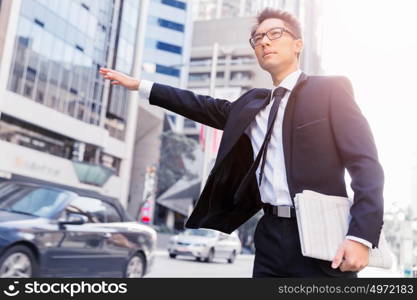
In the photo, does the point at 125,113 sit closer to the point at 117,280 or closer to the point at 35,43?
the point at 35,43

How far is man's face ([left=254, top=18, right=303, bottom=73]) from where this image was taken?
92.7 inches

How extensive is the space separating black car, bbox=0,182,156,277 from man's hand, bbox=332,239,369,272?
15.7ft

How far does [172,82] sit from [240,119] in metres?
63.5

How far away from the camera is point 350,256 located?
1.82 m

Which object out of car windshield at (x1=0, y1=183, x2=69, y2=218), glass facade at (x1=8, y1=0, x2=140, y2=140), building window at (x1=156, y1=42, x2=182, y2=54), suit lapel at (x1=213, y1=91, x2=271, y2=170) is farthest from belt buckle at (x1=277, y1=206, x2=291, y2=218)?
building window at (x1=156, y1=42, x2=182, y2=54)

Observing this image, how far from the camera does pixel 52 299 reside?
3494mm

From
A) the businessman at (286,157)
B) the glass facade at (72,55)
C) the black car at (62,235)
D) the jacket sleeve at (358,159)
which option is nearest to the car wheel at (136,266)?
the black car at (62,235)

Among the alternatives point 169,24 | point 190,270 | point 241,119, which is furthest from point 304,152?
point 169,24

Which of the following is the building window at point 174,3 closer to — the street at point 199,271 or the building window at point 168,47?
the building window at point 168,47

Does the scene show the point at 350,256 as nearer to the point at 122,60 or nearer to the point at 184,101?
the point at 184,101

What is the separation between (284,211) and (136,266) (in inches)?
267

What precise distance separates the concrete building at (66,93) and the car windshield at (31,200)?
1775 centimetres

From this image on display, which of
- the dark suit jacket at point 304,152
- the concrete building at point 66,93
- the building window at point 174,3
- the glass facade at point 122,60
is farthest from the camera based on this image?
the building window at point 174,3

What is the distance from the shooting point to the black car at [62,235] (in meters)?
6.01
